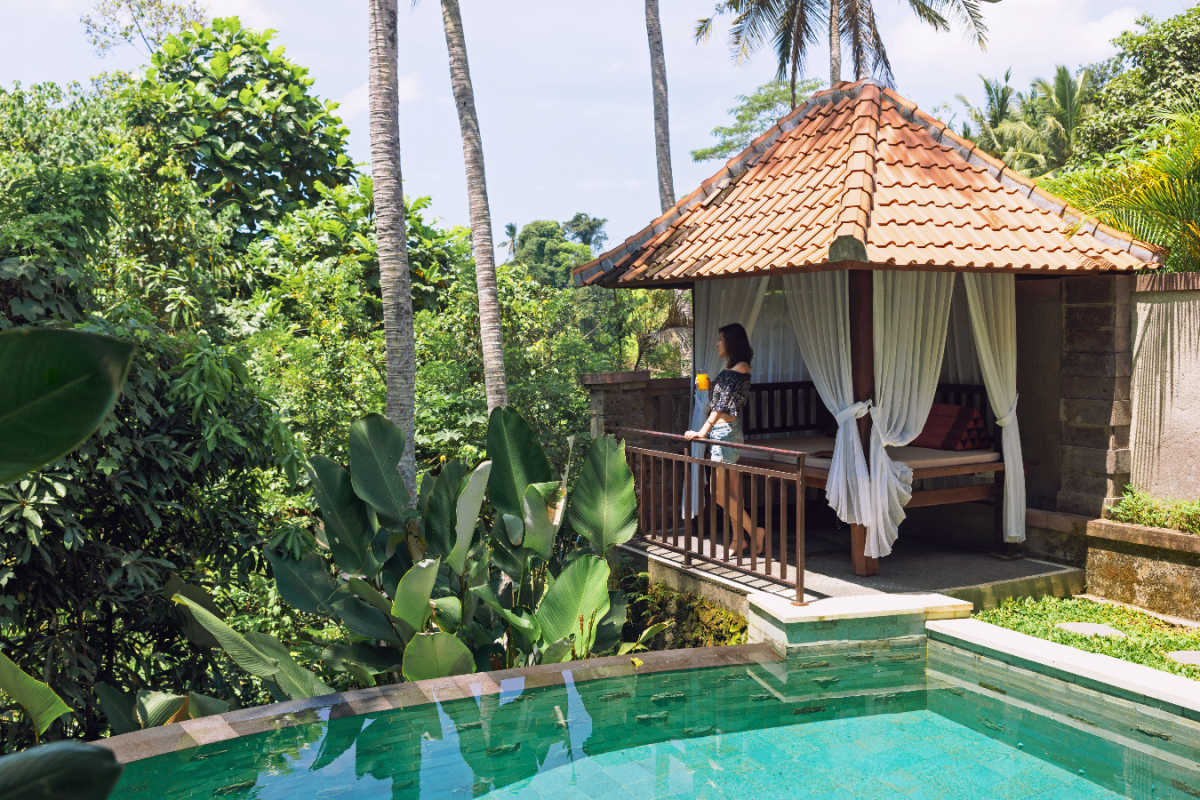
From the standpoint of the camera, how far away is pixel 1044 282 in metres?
7.66

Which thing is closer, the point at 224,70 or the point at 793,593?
the point at 793,593

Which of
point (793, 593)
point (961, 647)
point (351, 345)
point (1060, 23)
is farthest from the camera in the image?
point (1060, 23)

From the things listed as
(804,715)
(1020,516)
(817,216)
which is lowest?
(804,715)

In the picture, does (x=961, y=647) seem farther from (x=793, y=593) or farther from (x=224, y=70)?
(x=224, y=70)

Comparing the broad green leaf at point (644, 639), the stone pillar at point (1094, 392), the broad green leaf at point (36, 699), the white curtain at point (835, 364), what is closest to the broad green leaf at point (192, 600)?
the broad green leaf at point (36, 699)

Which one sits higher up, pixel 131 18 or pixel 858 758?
pixel 131 18

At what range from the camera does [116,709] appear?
16.7 ft

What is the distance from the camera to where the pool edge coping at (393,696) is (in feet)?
14.3

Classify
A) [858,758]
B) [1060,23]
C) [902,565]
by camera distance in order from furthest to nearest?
[1060,23], [902,565], [858,758]

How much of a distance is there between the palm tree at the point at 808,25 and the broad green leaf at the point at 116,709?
66.7ft

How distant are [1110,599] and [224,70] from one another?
39.9ft

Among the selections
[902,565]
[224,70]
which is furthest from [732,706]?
[224,70]

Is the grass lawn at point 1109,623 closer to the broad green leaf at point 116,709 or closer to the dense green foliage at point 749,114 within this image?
the broad green leaf at point 116,709

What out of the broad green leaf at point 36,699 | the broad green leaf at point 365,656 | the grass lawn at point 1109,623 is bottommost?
the grass lawn at point 1109,623
